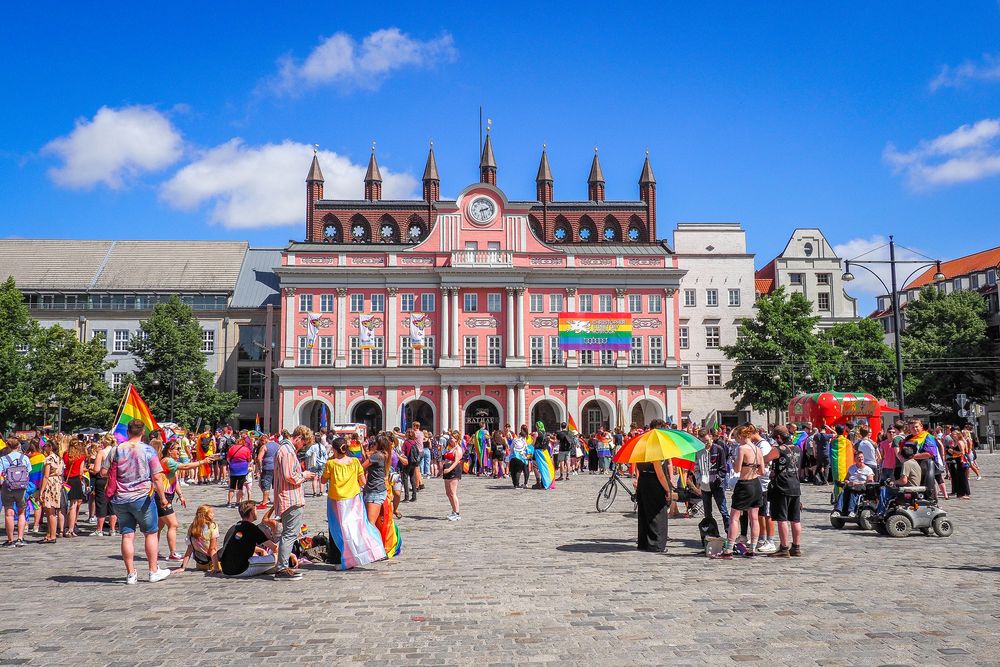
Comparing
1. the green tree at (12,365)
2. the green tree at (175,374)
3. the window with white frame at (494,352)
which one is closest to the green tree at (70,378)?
the green tree at (12,365)

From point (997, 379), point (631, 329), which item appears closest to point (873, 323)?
point (997, 379)

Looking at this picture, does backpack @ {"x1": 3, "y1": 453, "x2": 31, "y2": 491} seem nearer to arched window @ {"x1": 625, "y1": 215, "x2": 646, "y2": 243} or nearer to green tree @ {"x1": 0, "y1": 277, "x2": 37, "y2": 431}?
green tree @ {"x1": 0, "y1": 277, "x2": 37, "y2": 431}

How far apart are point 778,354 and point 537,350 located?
1607 cm

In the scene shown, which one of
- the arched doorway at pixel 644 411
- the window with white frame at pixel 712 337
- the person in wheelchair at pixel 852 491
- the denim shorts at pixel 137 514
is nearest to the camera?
the denim shorts at pixel 137 514

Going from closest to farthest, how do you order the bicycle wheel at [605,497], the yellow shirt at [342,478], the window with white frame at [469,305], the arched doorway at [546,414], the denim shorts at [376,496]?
the yellow shirt at [342,478] < the denim shorts at [376,496] < the bicycle wheel at [605,497] < the window with white frame at [469,305] < the arched doorway at [546,414]

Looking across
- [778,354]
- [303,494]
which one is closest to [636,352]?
[778,354]

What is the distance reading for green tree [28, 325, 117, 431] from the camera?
5172cm

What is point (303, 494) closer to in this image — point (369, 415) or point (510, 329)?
point (510, 329)

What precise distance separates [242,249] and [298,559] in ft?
208

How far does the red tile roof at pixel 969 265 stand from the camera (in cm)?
7356

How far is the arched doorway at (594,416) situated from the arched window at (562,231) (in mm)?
16668

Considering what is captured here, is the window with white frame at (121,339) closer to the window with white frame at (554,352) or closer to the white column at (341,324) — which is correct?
the white column at (341,324)

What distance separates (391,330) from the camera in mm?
58219

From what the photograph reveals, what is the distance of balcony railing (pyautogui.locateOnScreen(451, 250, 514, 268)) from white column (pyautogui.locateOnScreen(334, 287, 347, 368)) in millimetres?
7811
